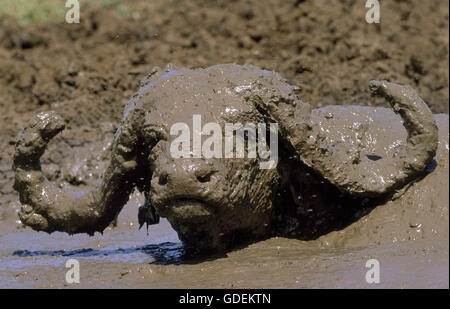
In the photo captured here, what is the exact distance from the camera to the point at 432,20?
13.7 m

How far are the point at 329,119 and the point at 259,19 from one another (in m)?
7.95

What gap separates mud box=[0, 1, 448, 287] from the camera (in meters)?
4.82

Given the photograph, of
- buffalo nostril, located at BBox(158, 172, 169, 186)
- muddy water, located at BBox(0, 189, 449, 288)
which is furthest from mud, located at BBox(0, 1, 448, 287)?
buffalo nostril, located at BBox(158, 172, 169, 186)

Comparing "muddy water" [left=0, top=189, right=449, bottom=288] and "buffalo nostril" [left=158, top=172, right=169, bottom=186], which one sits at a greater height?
"buffalo nostril" [left=158, top=172, right=169, bottom=186]

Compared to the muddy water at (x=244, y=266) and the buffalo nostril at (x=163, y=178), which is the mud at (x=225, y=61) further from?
the buffalo nostril at (x=163, y=178)

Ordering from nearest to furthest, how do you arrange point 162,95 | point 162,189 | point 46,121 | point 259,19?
1. point 162,189
2. point 162,95
3. point 46,121
4. point 259,19

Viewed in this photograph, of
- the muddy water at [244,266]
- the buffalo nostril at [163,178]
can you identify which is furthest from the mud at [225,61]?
the buffalo nostril at [163,178]

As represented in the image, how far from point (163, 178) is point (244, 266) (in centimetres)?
78

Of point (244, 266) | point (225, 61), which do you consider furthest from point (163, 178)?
point (225, 61)

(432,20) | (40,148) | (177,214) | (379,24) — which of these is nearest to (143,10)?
(379,24)

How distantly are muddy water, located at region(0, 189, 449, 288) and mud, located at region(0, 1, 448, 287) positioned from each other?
0.6 inches

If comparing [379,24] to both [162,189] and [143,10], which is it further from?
[162,189]

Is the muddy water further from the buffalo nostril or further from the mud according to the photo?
the buffalo nostril

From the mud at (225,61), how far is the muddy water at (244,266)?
2 cm
